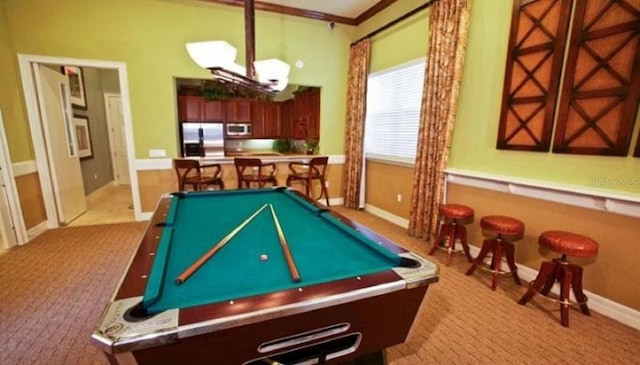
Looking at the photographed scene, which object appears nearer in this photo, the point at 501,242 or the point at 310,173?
the point at 501,242

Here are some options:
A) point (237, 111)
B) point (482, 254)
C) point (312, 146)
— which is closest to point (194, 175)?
point (312, 146)

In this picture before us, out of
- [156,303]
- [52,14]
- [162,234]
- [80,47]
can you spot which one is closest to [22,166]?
[80,47]

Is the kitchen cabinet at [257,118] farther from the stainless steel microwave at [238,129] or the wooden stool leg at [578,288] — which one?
the wooden stool leg at [578,288]

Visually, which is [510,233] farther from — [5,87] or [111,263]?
[5,87]

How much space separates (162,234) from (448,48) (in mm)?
3233

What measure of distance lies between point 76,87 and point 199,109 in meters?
2.17

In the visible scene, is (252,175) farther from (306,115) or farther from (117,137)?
(117,137)

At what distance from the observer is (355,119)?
4.78 meters

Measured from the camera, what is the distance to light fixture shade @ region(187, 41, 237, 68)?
2049 millimetres

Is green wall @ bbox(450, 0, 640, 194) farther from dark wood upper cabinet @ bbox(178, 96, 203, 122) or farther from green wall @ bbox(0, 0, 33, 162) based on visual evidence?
dark wood upper cabinet @ bbox(178, 96, 203, 122)

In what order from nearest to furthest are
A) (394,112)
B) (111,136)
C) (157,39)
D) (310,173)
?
(157,39) < (394,112) < (310,173) < (111,136)

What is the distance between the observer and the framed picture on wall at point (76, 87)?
201 inches

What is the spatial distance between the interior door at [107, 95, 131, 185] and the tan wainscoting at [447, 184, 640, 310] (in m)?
7.55

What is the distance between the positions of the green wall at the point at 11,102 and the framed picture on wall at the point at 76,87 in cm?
177
